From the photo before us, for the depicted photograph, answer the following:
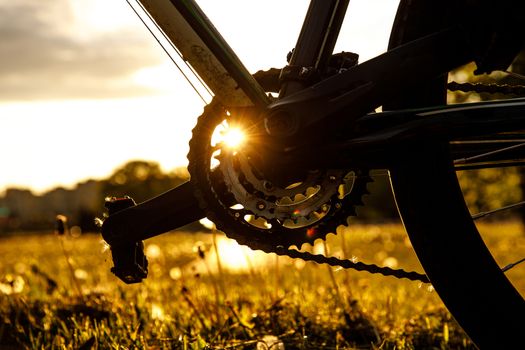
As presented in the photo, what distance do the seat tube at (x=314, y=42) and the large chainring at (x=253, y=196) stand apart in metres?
0.27

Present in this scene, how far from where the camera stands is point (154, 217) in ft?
7.70

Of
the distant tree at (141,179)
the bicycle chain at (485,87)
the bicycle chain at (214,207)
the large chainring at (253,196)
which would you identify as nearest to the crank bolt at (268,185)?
the large chainring at (253,196)

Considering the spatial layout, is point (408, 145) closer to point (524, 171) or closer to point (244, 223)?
point (244, 223)

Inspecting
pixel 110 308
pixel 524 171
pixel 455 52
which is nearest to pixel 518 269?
pixel 110 308

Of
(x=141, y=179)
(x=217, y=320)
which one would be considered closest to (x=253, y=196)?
(x=217, y=320)

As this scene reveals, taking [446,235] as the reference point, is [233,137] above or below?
above

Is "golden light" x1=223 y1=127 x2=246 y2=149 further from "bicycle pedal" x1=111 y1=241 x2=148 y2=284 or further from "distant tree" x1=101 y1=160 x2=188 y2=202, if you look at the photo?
"distant tree" x1=101 y1=160 x2=188 y2=202

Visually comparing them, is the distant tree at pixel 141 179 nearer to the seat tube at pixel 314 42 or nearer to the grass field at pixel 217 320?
the grass field at pixel 217 320

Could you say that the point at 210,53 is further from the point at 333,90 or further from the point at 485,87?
the point at 485,87

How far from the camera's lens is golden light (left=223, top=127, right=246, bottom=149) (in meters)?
2.20

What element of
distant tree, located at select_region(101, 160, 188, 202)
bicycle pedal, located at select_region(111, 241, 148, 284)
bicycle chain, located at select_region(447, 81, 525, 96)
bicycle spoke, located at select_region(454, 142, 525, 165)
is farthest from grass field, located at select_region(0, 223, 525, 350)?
distant tree, located at select_region(101, 160, 188, 202)

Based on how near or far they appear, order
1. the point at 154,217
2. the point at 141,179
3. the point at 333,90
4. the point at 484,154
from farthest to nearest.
A: 1. the point at 141,179
2. the point at 154,217
3. the point at 484,154
4. the point at 333,90

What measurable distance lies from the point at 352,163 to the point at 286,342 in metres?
0.98

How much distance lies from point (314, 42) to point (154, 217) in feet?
2.79
